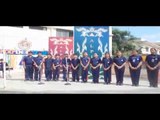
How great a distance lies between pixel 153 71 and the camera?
8.73 metres

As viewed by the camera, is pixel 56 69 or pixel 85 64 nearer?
pixel 56 69

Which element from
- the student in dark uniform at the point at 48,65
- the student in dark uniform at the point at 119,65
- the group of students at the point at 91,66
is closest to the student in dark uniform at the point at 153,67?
the group of students at the point at 91,66

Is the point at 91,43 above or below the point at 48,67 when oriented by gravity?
above

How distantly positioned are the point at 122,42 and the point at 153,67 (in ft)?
2.95

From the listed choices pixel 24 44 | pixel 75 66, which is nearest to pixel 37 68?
pixel 24 44

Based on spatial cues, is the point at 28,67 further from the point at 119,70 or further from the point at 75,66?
the point at 119,70

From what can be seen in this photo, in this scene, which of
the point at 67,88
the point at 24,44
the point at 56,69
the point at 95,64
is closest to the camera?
the point at 67,88

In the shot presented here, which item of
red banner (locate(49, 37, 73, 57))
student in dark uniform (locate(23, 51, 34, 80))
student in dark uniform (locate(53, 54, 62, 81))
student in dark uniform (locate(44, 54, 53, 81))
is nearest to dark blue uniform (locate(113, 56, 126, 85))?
red banner (locate(49, 37, 73, 57))

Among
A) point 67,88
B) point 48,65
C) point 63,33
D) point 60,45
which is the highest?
point 63,33

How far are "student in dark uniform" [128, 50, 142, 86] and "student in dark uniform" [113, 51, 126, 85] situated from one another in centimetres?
16

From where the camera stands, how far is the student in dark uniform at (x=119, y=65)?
29.3 feet

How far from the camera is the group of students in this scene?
28.7 ft

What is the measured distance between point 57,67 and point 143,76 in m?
1.97
